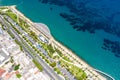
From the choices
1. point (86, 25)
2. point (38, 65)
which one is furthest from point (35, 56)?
point (86, 25)

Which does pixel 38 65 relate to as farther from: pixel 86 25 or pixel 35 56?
pixel 86 25

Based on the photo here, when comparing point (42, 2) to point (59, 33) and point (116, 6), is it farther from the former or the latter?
point (116, 6)

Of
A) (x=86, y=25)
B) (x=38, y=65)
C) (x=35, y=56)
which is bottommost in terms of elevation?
(x=38, y=65)

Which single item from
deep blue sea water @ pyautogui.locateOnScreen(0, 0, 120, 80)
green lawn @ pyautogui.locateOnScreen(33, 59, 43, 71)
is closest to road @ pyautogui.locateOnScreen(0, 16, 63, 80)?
green lawn @ pyautogui.locateOnScreen(33, 59, 43, 71)

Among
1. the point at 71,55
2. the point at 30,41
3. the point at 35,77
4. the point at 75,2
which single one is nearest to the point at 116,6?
the point at 75,2

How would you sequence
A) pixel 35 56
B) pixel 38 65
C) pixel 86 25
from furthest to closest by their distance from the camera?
pixel 86 25, pixel 35 56, pixel 38 65

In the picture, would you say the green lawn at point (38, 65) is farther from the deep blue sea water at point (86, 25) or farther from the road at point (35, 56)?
the deep blue sea water at point (86, 25)

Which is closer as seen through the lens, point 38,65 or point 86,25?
point 38,65

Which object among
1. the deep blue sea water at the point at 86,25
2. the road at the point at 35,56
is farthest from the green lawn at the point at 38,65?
the deep blue sea water at the point at 86,25

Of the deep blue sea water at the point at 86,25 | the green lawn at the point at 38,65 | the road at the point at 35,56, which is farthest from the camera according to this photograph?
the deep blue sea water at the point at 86,25
